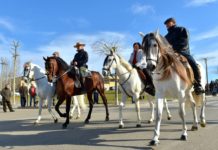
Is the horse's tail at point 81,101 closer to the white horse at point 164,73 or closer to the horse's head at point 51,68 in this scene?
the horse's head at point 51,68

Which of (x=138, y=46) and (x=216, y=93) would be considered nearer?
(x=138, y=46)

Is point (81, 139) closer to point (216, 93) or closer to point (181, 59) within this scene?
point (181, 59)

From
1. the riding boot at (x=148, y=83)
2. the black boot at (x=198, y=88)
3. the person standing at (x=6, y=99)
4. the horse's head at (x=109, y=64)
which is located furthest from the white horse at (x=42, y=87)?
the person standing at (x=6, y=99)

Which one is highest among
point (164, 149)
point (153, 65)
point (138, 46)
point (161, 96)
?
point (138, 46)

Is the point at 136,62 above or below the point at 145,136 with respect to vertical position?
above

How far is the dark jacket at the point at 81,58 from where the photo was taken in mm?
14315

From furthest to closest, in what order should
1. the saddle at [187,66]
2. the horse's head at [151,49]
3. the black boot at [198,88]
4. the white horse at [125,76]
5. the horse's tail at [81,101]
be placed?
the horse's tail at [81,101] → the white horse at [125,76] → the black boot at [198,88] → the saddle at [187,66] → the horse's head at [151,49]

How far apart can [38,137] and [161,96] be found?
4.02 m

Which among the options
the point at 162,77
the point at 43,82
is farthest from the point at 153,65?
the point at 43,82

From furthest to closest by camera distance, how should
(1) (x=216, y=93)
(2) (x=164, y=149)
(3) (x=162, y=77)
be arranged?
(1) (x=216, y=93)
(3) (x=162, y=77)
(2) (x=164, y=149)

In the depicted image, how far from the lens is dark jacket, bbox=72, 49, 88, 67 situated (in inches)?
564

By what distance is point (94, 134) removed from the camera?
1055cm

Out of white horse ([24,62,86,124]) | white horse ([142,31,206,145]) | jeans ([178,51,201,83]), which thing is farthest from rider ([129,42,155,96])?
white horse ([24,62,86,124])

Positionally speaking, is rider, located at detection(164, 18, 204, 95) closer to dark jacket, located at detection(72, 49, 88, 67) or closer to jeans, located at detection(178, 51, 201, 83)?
Answer: jeans, located at detection(178, 51, 201, 83)
